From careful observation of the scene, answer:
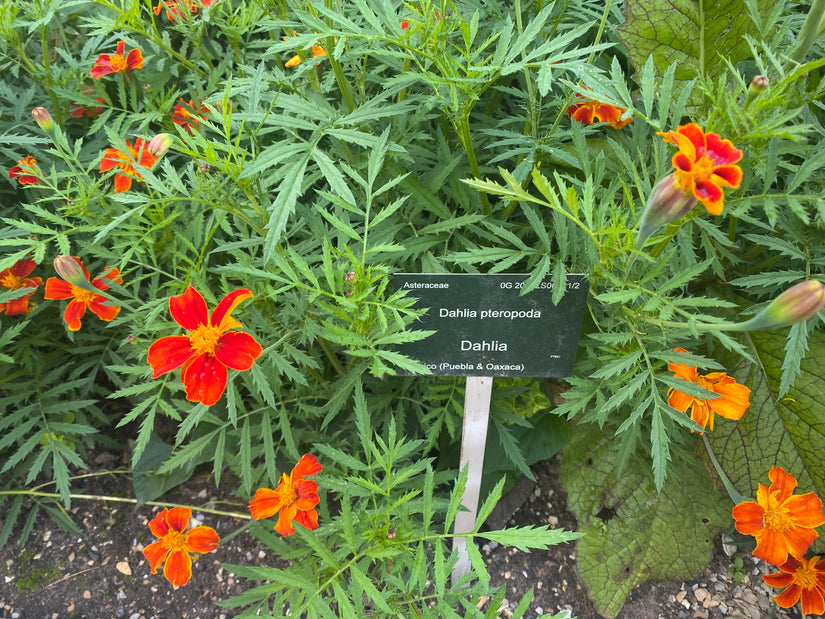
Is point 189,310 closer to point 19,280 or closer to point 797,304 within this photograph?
point 19,280

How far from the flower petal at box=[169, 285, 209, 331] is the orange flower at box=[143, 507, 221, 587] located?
58 cm

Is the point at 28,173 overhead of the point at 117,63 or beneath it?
beneath

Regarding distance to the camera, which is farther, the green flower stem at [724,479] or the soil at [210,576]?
the soil at [210,576]

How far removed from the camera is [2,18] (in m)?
1.43

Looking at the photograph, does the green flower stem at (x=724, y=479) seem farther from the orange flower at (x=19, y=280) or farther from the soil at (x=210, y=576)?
the orange flower at (x=19, y=280)

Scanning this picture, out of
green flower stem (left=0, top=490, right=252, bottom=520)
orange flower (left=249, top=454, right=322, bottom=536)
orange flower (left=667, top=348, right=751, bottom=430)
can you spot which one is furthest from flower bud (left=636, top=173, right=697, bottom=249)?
green flower stem (left=0, top=490, right=252, bottom=520)

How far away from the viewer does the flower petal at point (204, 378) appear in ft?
3.28

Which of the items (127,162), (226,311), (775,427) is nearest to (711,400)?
(775,427)

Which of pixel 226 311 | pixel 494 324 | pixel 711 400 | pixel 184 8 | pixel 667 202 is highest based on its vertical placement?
pixel 184 8

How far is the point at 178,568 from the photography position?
4.42ft

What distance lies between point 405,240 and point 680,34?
2.44 ft

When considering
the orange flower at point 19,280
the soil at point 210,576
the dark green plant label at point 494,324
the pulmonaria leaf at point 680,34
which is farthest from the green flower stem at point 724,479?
the orange flower at point 19,280

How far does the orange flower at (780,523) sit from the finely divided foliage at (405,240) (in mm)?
192

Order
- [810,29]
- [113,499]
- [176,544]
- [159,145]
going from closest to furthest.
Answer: [810,29] → [159,145] → [176,544] → [113,499]
